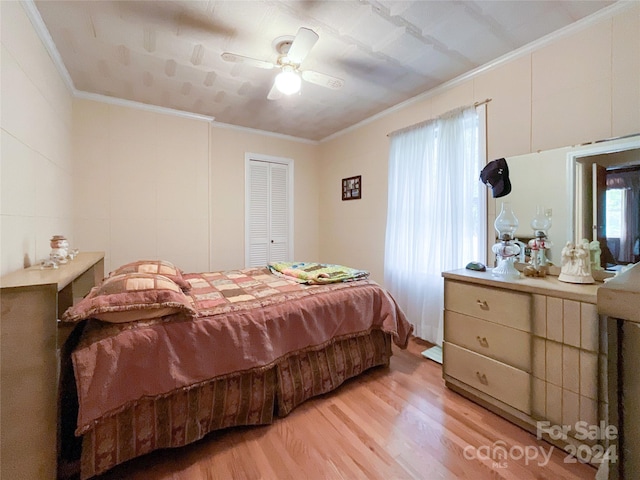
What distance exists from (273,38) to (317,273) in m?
1.83

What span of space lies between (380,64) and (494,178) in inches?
51.7

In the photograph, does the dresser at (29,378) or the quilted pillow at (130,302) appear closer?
the dresser at (29,378)

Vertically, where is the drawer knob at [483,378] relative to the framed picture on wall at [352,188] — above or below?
below

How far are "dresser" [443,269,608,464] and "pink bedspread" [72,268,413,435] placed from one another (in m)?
0.52

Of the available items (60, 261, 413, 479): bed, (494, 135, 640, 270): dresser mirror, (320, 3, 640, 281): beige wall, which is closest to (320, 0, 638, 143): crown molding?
(320, 3, 640, 281): beige wall

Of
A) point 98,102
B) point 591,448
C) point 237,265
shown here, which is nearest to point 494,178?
point 591,448

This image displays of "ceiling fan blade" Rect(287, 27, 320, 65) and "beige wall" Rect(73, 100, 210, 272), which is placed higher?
"ceiling fan blade" Rect(287, 27, 320, 65)

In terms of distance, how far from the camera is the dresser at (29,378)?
1.02 meters

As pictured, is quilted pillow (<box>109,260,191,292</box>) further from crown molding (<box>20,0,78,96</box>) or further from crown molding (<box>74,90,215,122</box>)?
crown molding (<box>74,90,215,122</box>)

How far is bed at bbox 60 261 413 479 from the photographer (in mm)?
1231

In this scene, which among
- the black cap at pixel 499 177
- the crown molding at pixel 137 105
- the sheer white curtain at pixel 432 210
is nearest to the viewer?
the black cap at pixel 499 177

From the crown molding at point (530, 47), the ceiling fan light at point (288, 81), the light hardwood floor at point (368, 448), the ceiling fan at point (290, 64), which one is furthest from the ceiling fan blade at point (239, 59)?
the light hardwood floor at point (368, 448)

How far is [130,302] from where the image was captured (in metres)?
1.33

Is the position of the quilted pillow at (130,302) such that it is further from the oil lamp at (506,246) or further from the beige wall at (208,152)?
the oil lamp at (506,246)
